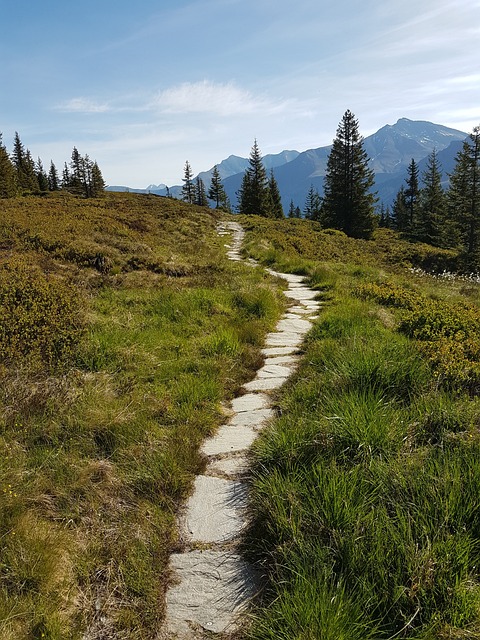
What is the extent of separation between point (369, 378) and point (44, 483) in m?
3.07

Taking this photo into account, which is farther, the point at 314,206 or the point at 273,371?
the point at 314,206

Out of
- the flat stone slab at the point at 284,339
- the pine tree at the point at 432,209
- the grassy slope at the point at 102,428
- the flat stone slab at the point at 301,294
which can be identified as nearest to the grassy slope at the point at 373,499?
the grassy slope at the point at 102,428

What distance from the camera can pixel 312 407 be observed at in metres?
3.94

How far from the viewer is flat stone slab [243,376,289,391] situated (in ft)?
16.3

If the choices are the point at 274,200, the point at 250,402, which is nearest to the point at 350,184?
the point at 274,200

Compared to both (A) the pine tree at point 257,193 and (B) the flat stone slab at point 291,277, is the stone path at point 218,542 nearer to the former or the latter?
(B) the flat stone slab at point 291,277

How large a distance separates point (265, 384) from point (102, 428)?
210 centimetres

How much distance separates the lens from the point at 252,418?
4250mm

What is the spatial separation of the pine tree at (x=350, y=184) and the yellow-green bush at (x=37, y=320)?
36.7 metres

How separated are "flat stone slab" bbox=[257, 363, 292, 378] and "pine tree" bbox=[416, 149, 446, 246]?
43255 millimetres

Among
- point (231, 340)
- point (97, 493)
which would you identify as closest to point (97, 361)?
point (231, 340)

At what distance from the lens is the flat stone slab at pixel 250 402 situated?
14.8ft

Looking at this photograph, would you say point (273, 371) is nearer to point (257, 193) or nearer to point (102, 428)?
point (102, 428)

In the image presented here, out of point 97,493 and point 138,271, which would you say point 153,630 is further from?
point 138,271
